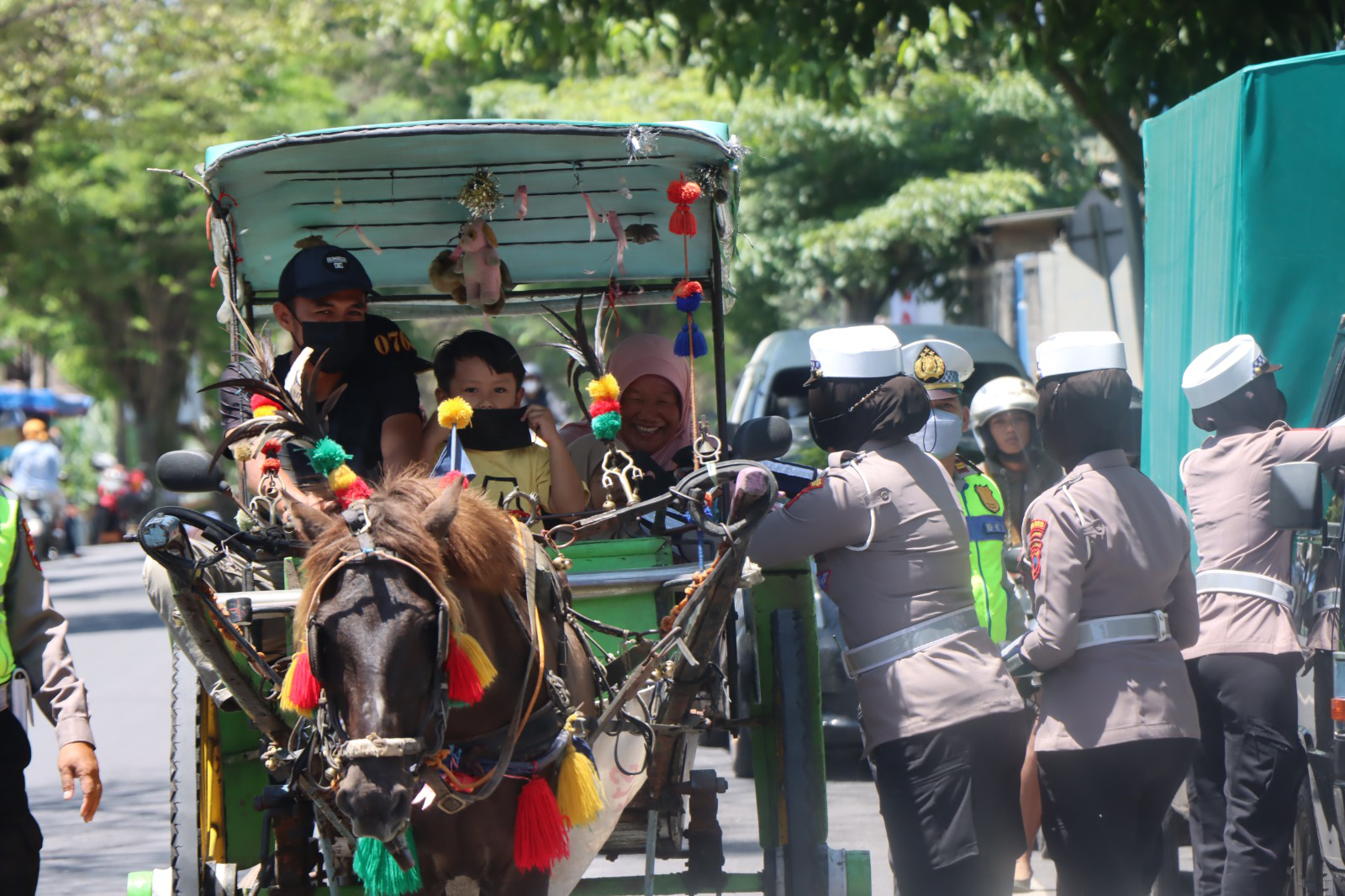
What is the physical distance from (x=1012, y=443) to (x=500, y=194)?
2.84 metres

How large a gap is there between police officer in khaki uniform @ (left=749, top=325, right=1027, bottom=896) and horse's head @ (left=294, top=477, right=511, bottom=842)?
48.2 inches

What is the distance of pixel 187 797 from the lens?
4684 millimetres

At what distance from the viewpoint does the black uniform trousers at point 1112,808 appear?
4.40 m

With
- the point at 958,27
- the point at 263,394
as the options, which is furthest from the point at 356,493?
the point at 958,27

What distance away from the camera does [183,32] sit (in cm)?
2205

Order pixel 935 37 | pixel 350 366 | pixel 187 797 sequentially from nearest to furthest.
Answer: pixel 187 797, pixel 350 366, pixel 935 37

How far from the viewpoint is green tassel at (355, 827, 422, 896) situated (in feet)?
11.6

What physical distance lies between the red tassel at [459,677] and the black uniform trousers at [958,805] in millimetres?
1389

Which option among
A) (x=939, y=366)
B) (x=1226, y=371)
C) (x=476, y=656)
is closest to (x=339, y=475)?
(x=476, y=656)

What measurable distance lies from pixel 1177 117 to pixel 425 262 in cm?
342

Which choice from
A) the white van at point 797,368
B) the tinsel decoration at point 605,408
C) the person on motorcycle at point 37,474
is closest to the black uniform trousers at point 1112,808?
the tinsel decoration at point 605,408

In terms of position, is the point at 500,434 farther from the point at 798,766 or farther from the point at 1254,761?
the point at 1254,761

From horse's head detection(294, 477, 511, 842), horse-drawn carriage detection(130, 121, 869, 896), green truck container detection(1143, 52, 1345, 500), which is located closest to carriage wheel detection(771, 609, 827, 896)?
horse-drawn carriage detection(130, 121, 869, 896)

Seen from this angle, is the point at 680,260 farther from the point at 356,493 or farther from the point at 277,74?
the point at 277,74
